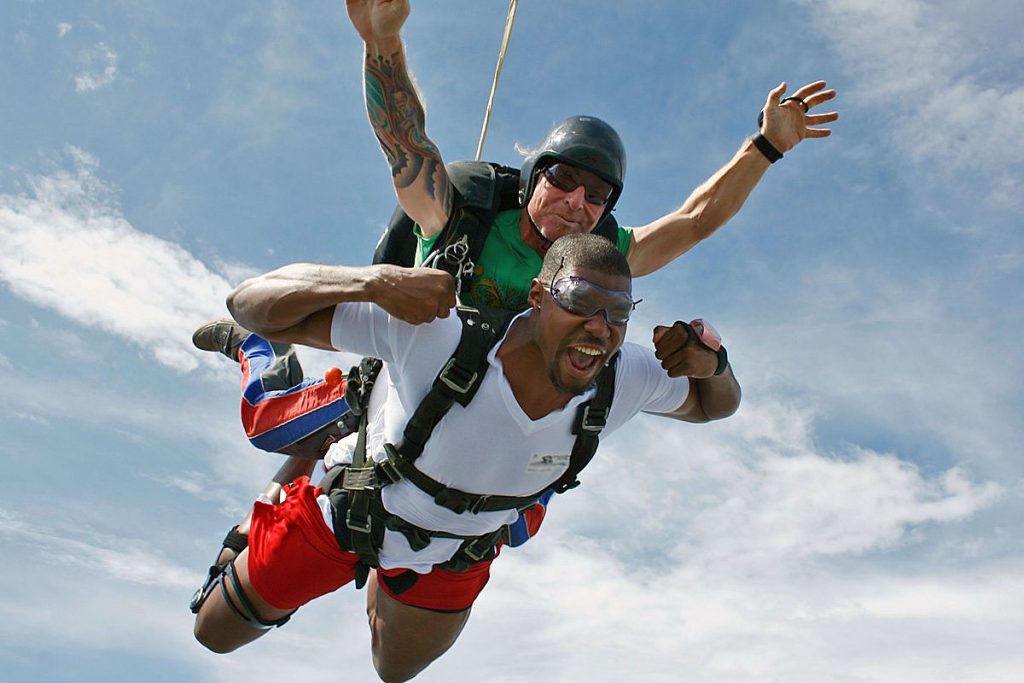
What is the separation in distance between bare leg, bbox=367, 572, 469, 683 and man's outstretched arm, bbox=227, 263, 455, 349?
2.15 meters

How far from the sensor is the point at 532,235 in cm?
439

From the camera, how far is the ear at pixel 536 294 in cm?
382

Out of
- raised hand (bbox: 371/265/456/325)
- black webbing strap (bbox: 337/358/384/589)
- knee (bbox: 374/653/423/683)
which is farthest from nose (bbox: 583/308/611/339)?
knee (bbox: 374/653/423/683)

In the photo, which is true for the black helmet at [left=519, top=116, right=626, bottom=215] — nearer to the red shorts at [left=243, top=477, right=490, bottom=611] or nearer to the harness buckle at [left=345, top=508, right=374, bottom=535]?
the harness buckle at [left=345, top=508, right=374, bottom=535]

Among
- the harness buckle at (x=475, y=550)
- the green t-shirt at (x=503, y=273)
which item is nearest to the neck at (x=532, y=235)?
the green t-shirt at (x=503, y=273)

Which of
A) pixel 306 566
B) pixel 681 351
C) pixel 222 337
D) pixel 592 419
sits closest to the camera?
pixel 681 351

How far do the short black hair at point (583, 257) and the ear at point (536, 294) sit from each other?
3cm

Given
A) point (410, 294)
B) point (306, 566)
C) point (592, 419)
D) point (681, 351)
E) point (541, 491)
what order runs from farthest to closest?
point (306, 566), point (541, 491), point (592, 419), point (681, 351), point (410, 294)

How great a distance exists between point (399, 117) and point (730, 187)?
202cm

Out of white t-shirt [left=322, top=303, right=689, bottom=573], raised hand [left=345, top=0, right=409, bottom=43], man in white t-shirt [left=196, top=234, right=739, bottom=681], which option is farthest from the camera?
raised hand [left=345, top=0, right=409, bottom=43]

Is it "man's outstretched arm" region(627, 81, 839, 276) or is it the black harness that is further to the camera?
"man's outstretched arm" region(627, 81, 839, 276)

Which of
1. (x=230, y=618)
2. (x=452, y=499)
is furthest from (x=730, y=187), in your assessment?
(x=230, y=618)

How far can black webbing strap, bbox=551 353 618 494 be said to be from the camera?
393 centimetres

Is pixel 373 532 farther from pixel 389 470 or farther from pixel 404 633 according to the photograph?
pixel 404 633
